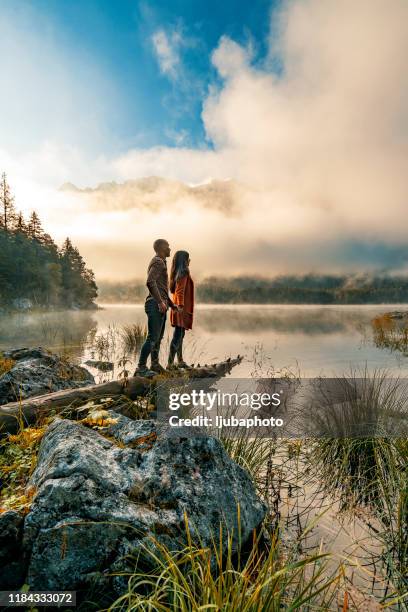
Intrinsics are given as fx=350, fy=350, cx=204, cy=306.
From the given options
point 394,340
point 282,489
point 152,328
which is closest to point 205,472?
point 282,489

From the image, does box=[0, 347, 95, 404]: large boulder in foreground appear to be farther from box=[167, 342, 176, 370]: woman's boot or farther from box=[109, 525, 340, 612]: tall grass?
box=[109, 525, 340, 612]: tall grass

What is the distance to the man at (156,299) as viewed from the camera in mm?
7573

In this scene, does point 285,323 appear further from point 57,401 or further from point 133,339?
point 57,401

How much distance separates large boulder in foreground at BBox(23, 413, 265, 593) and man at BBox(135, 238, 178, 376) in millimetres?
4720

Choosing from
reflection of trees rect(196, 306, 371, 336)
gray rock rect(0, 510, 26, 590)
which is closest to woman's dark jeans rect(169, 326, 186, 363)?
gray rock rect(0, 510, 26, 590)

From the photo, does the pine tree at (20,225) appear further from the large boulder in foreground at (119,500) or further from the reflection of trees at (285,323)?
the large boulder in foreground at (119,500)

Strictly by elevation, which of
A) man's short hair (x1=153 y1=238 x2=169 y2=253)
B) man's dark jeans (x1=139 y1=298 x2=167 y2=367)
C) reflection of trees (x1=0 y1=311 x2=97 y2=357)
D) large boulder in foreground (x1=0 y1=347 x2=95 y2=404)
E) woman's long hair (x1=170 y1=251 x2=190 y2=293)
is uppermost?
man's short hair (x1=153 y1=238 x2=169 y2=253)

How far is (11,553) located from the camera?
1.86m

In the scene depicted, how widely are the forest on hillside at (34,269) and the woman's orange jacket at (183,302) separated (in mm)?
34767

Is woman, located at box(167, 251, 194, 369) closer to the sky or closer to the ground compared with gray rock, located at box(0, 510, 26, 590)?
closer to the sky

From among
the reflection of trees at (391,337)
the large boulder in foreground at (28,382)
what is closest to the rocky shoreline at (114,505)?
the large boulder in foreground at (28,382)

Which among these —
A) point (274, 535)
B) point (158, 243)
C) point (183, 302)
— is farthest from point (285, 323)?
point (274, 535)

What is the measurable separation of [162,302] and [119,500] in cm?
577

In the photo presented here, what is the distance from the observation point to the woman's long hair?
8.92 m
